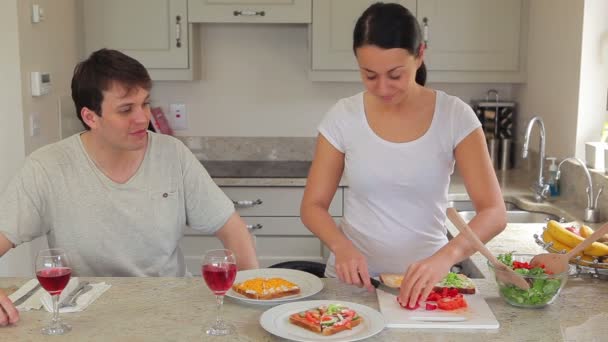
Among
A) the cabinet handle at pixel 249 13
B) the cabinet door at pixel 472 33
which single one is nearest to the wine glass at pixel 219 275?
the cabinet handle at pixel 249 13

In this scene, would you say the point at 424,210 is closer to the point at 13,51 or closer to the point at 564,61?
the point at 564,61

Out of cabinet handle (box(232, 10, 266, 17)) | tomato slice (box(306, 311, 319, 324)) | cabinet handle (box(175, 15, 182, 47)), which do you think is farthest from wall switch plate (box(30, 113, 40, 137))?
tomato slice (box(306, 311, 319, 324))

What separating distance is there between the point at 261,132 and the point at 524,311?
2618 mm

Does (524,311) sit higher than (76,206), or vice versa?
(76,206)

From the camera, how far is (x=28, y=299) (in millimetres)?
1676

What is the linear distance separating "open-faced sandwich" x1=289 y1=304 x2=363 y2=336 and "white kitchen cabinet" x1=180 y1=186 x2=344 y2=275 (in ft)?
6.62

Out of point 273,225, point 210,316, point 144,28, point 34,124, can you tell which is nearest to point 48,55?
point 34,124

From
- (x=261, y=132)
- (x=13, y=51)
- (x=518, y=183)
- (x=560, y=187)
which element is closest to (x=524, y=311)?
(x=560, y=187)

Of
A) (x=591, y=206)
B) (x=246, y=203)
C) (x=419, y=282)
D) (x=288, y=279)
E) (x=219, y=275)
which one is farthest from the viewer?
(x=246, y=203)

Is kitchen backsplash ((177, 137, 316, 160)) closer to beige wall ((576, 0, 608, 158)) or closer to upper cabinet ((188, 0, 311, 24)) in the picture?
upper cabinet ((188, 0, 311, 24))

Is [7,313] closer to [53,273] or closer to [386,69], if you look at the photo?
[53,273]

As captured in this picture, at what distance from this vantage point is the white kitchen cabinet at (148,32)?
3.71m

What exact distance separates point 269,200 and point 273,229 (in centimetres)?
14

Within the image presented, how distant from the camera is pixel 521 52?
3.75 meters
